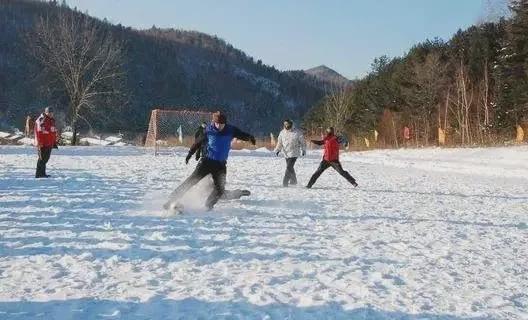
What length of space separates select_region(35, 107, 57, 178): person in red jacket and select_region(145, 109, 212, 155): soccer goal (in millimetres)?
17060

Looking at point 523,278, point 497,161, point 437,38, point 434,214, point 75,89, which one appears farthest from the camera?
point 437,38

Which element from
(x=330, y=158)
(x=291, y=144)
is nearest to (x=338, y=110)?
(x=291, y=144)

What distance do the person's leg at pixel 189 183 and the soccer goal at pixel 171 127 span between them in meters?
23.0

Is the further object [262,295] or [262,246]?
[262,246]

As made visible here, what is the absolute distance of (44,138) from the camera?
1514 cm

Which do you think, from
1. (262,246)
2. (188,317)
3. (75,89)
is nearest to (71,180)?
(262,246)

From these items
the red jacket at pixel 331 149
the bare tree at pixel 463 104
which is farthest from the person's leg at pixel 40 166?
the bare tree at pixel 463 104

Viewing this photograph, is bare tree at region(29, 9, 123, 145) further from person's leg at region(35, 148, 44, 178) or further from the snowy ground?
the snowy ground

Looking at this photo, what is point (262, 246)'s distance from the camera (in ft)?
24.1

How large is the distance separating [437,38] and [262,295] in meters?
62.7

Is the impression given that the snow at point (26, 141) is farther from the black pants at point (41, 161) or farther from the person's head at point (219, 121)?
the person's head at point (219, 121)

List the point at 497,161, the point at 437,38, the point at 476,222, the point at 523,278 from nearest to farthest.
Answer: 1. the point at 523,278
2. the point at 476,222
3. the point at 497,161
4. the point at 437,38

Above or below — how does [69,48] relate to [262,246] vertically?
above

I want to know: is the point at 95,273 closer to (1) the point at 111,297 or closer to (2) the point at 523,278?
(1) the point at 111,297
